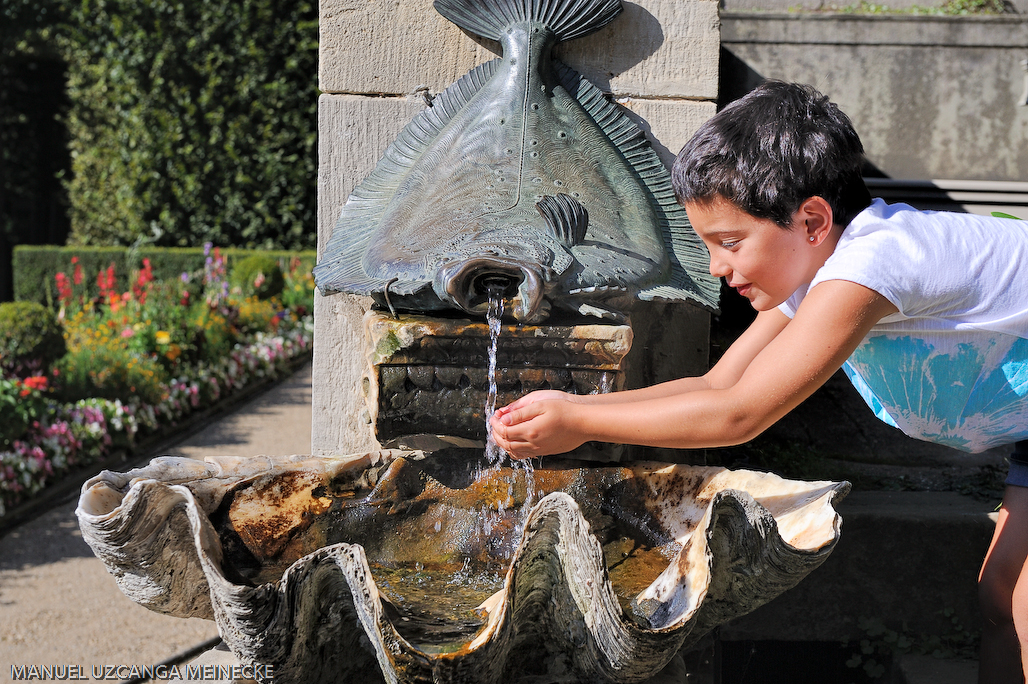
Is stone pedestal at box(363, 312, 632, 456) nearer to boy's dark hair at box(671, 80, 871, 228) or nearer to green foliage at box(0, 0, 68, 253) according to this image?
boy's dark hair at box(671, 80, 871, 228)

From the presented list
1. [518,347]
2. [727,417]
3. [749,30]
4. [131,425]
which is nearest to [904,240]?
[727,417]

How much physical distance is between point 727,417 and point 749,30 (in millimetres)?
3026

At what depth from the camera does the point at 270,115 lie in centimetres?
1078

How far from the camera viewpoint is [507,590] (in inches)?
55.8

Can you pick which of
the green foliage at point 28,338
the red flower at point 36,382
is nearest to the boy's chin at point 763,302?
the red flower at point 36,382

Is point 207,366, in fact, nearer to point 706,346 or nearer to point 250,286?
point 250,286

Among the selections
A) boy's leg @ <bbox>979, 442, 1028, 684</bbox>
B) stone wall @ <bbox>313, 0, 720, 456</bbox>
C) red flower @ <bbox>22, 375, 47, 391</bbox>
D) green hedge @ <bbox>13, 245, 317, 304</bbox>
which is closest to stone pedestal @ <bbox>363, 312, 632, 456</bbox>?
stone wall @ <bbox>313, 0, 720, 456</bbox>

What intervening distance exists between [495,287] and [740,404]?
682 mm

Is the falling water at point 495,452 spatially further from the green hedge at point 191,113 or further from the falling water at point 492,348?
the green hedge at point 191,113

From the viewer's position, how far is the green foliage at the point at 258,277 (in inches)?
349

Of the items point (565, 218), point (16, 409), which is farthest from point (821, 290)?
point (16, 409)

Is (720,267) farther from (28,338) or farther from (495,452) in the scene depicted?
(28,338)

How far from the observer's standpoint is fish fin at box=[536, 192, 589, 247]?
7.09ft

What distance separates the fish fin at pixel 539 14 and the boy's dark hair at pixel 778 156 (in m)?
1.16
